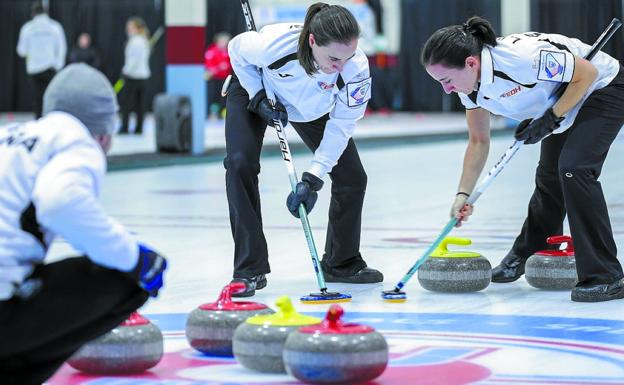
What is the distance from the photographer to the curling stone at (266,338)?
10.8 feet

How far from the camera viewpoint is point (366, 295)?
4855 millimetres

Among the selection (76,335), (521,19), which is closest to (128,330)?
(76,335)

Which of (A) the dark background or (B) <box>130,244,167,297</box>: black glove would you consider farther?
(A) the dark background

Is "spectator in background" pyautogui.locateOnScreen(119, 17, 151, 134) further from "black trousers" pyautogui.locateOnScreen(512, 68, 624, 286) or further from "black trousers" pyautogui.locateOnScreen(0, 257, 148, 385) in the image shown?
"black trousers" pyautogui.locateOnScreen(0, 257, 148, 385)

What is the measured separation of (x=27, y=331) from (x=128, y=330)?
32.3 inches

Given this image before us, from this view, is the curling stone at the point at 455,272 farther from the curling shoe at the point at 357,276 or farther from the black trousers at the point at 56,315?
the black trousers at the point at 56,315

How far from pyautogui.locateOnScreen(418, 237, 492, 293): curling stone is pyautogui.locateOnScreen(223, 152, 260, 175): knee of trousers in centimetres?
76

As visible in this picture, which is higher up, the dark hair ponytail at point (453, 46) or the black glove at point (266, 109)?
the dark hair ponytail at point (453, 46)

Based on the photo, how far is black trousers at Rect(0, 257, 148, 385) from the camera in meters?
2.55

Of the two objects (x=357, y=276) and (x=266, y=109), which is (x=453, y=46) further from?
(x=357, y=276)

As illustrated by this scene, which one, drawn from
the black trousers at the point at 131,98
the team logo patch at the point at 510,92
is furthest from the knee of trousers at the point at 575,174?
the black trousers at the point at 131,98

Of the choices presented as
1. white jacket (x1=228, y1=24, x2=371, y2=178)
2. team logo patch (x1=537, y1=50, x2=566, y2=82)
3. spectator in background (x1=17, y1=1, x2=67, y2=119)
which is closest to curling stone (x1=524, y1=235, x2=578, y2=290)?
team logo patch (x1=537, y1=50, x2=566, y2=82)

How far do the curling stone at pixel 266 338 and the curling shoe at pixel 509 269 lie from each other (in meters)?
1.99

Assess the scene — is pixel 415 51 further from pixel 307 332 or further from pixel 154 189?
pixel 307 332
